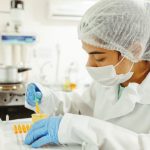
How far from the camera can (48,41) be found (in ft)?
7.74

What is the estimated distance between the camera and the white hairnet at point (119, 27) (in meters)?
1.05

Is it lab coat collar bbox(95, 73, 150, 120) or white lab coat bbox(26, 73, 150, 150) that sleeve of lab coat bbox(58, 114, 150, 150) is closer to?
white lab coat bbox(26, 73, 150, 150)

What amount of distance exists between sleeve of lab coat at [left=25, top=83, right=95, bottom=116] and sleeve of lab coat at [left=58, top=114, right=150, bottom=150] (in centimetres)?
35

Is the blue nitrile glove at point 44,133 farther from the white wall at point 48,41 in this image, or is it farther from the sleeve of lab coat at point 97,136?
the white wall at point 48,41

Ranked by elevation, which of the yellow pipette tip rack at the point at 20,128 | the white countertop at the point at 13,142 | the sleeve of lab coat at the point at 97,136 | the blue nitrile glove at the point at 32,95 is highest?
the sleeve of lab coat at the point at 97,136

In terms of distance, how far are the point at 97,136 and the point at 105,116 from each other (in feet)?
1.09

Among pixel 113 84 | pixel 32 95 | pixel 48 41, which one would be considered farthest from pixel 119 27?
pixel 48 41

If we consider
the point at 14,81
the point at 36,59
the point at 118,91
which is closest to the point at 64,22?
the point at 36,59

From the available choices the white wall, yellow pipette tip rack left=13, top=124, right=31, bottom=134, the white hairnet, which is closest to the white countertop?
yellow pipette tip rack left=13, top=124, right=31, bottom=134

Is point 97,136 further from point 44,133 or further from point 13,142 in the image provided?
point 13,142

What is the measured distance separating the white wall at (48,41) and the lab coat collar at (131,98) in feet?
4.13

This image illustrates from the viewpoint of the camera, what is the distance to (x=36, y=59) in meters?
2.35

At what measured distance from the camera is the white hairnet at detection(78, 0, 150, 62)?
3.46 ft

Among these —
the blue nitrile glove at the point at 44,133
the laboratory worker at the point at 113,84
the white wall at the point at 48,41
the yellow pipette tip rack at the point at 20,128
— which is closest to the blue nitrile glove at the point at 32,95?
the laboratory worker at the point at 113,84
